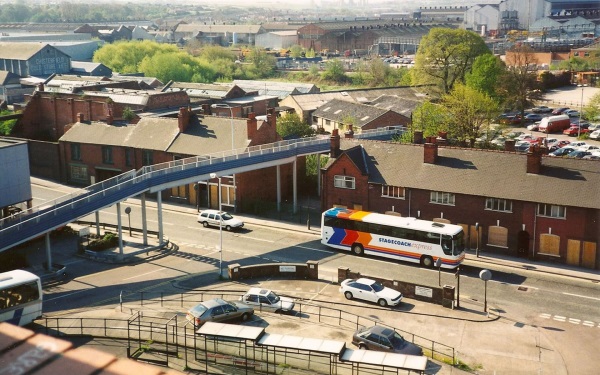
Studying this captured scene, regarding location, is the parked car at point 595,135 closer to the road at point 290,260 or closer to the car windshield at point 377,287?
the road at point 290,260

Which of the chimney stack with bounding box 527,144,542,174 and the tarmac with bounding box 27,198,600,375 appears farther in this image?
the chimney stack with bounding box 527,144,542,174

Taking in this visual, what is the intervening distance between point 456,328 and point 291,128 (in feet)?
147

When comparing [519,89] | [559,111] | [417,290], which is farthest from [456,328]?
[559,111]

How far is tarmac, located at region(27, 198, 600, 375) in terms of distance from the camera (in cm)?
3331

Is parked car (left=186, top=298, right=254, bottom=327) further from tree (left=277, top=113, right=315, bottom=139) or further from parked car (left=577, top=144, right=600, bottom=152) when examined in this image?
parked car (left=577, top=144, right=600, bottom=152)

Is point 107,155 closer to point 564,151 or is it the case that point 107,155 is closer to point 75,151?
point 75,151

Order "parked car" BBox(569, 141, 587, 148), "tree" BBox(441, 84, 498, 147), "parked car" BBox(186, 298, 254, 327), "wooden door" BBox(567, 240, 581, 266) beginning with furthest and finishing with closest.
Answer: "parked car" BBox(569, 141, 587, 148) → "tree" BBox(441, 84, 498, 147) → "wooden door" BBox(567, 240, 581, 266) → "parked car" BBox(186, 298, 254, 327)

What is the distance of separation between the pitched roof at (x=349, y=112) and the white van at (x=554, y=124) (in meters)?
26.5

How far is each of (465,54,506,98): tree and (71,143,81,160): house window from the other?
197 feet

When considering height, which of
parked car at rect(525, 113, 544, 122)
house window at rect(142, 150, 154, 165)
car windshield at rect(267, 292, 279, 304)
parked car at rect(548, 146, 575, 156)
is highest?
house window at rect(142, 150, 154, 165)

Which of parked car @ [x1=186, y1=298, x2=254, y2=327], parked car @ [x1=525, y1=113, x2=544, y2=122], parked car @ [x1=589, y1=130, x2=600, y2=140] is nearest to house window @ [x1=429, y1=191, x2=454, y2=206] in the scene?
parked car @ [x1=186, y1=298, x2=254, y2=327]

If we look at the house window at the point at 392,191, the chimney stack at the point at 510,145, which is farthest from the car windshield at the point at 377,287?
the chimney stack at the point at 510,145

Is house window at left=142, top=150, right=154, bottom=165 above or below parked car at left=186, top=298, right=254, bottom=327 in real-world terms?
above

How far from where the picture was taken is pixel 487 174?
2074 inches
